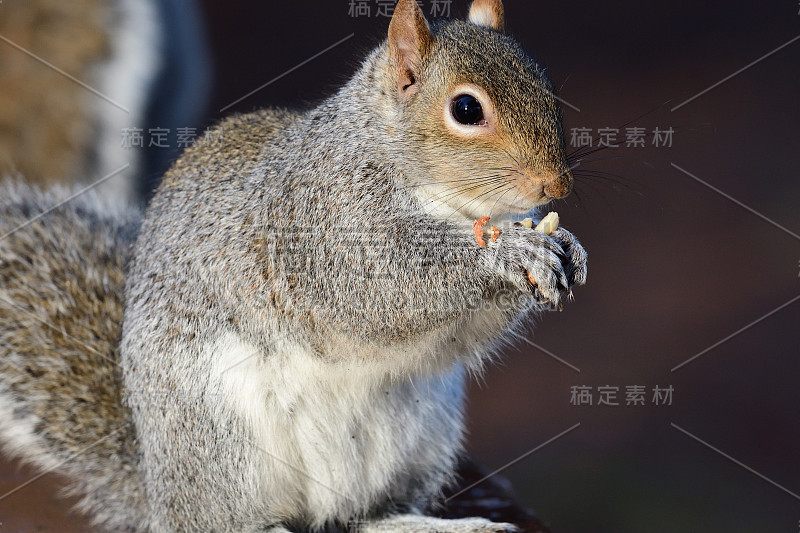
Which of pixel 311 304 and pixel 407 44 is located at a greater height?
pixel 407 44

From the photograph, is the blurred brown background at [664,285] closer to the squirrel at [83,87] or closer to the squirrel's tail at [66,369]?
the squirrel at [83,87]

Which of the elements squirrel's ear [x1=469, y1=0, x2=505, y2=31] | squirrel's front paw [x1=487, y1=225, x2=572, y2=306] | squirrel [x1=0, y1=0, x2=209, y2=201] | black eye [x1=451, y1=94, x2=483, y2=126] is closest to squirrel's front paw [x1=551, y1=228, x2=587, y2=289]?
squirrel's front paw [x1=487, y1=225, x2=572, y2=306]

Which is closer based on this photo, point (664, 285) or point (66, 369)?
point (66, 369)

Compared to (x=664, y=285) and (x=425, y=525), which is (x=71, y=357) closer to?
(x=425, y=525)

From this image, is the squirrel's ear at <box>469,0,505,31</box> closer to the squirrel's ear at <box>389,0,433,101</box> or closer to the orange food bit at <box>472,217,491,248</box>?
the squirrel's ear at <box>389,0,433,101</box>

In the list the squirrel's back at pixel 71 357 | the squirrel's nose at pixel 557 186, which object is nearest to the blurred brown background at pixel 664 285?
the squirrel's back at pixel 71 357

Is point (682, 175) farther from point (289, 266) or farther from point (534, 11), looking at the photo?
point (289, 266)

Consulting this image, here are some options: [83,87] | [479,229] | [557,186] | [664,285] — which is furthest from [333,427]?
[664,285]

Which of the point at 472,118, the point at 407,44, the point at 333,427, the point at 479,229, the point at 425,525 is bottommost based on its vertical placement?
the point at 425,525
